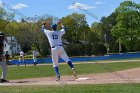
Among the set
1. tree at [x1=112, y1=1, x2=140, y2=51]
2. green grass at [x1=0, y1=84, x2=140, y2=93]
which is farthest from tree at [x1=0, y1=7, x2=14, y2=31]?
green grass at [x1=0, y1=84, x2=140, y2=93]

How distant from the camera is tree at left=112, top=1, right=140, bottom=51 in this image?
92.8 meters

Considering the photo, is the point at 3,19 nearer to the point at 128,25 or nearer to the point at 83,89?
→ the point at 128,25

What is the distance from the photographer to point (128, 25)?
313 feet

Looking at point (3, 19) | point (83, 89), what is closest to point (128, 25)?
point (3, 19)

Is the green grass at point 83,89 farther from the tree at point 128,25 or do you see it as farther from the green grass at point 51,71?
the tree at point 128,25

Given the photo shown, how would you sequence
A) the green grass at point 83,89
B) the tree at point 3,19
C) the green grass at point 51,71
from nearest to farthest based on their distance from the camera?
the green grass at point 83,89 → the green grass at point 51,71 → the tree at point 3,19

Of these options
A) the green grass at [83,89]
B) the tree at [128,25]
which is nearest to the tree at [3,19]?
the tree at [128,25]

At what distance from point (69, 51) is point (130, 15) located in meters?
18.3

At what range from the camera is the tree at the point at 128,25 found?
9275cm

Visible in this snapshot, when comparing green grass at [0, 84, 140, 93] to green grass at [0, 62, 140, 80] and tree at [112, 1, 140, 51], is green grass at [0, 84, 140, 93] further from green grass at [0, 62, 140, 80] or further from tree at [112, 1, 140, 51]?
tree at [112, 1, 140, 51]

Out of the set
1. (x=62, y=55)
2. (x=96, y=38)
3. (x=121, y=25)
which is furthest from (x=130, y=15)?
(x=62, y=55)

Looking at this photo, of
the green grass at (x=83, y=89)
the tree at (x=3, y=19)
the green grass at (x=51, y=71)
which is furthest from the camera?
A: the tree at (x=3, y=19)

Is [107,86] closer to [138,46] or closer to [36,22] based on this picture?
[36,22]

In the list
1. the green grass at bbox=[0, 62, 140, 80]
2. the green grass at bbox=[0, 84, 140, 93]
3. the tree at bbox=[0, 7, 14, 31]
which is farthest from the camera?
the tree at bbox=[0, 7, 14, 31]
